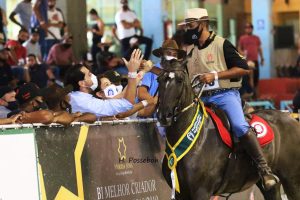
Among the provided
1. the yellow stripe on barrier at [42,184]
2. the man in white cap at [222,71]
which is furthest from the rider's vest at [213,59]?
the yellow stripe on barrier at [42,184]

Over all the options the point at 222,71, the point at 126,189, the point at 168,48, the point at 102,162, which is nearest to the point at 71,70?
the point at 168,48

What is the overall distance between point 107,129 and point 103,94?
1628mm

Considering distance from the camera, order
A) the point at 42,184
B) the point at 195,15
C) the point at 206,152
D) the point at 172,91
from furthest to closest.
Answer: the point at 195,15 → the point at 206,152 → the point at 172,91 → the point at 42,184

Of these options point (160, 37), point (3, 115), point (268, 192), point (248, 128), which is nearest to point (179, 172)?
point (248, 128)

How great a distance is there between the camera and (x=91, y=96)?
36.8 ft

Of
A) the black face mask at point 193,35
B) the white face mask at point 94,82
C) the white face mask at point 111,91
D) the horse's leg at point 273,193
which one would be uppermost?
the black face mask at point 193,35

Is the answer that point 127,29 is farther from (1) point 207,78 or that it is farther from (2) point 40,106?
(1) point 207,78

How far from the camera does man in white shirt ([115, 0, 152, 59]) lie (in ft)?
71.3

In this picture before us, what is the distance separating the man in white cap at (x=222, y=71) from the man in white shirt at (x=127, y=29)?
1111cm

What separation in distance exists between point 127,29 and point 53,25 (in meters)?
2.57

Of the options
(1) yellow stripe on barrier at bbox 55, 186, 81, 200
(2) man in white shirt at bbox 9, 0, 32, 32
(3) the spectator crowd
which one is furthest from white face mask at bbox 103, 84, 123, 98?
(2) man in white shirt at bbox 9, 0, 32, 32

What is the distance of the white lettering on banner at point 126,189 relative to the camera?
1020 cm

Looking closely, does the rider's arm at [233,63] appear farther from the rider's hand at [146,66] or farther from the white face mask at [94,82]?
the white face mask at [94,82]

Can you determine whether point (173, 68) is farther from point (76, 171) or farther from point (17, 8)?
point (17, 8)
